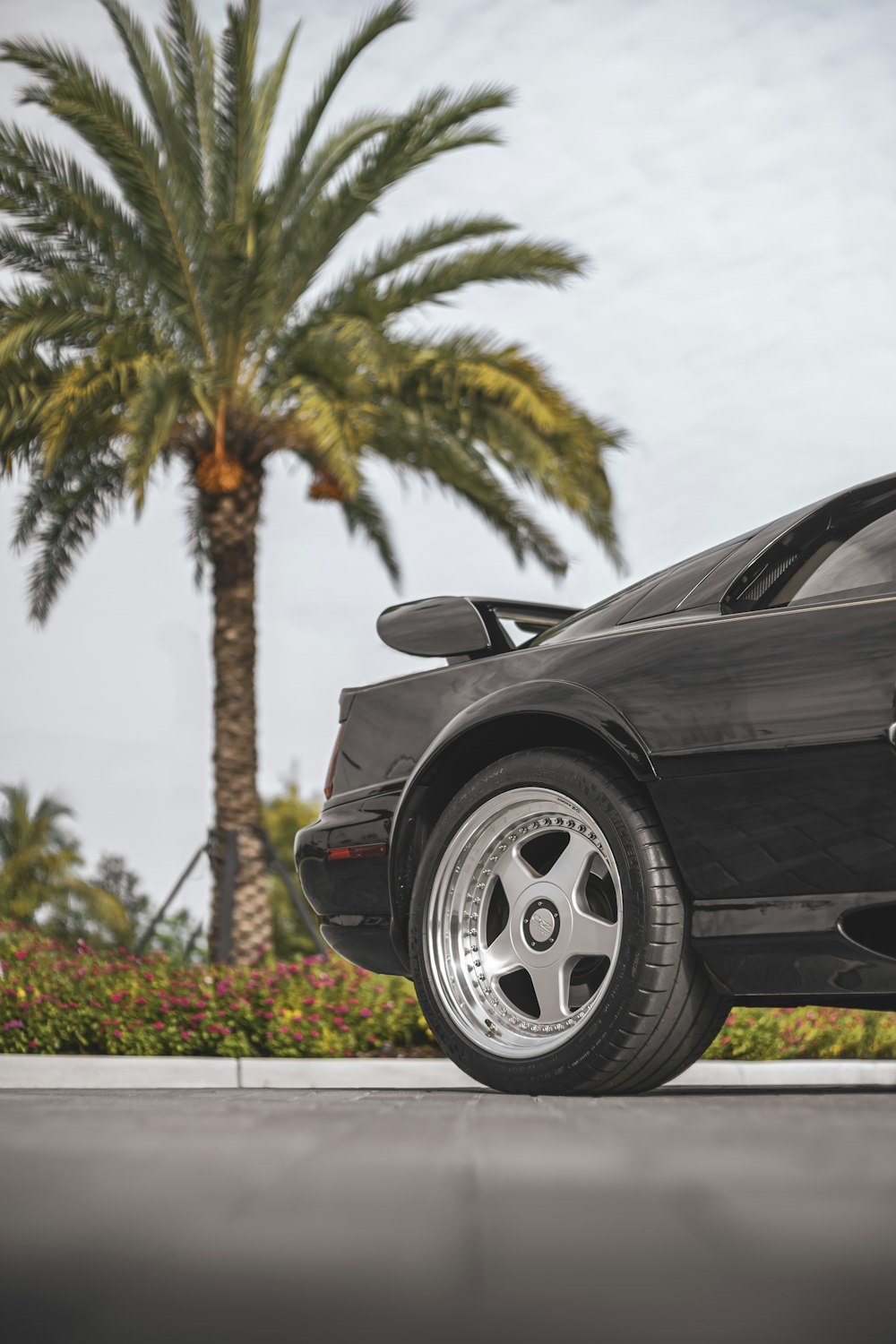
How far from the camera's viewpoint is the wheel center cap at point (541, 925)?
3330 mm

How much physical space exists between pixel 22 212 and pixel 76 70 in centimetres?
141

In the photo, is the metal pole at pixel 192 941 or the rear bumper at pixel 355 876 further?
the metal pole at pixel 192 941

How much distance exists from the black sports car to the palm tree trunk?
1024cm

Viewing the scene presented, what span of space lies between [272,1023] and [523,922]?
5.75m

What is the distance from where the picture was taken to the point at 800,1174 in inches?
78.1

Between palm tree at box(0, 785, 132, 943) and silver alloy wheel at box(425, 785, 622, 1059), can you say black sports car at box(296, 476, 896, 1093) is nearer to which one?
silver alloy wheel at box(425, 785, 622, 1059)

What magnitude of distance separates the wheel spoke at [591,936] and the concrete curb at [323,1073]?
3.84 meters

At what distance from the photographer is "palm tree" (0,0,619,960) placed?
1214 centimetres

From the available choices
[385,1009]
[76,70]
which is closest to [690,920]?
[385,1009]

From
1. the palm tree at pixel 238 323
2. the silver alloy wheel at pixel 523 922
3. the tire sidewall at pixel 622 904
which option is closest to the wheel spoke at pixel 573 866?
the silver alloy wheel at pixel 523 922

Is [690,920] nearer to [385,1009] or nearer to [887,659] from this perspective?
[887,659]

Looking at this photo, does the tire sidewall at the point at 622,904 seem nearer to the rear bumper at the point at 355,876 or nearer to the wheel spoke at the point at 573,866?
the wheel spoke at the point at 573,866

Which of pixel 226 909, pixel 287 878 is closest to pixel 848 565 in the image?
pixel 287 878

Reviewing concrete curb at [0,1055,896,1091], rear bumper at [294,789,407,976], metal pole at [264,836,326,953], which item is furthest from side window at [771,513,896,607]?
metal pole at [264,836,326,953]
